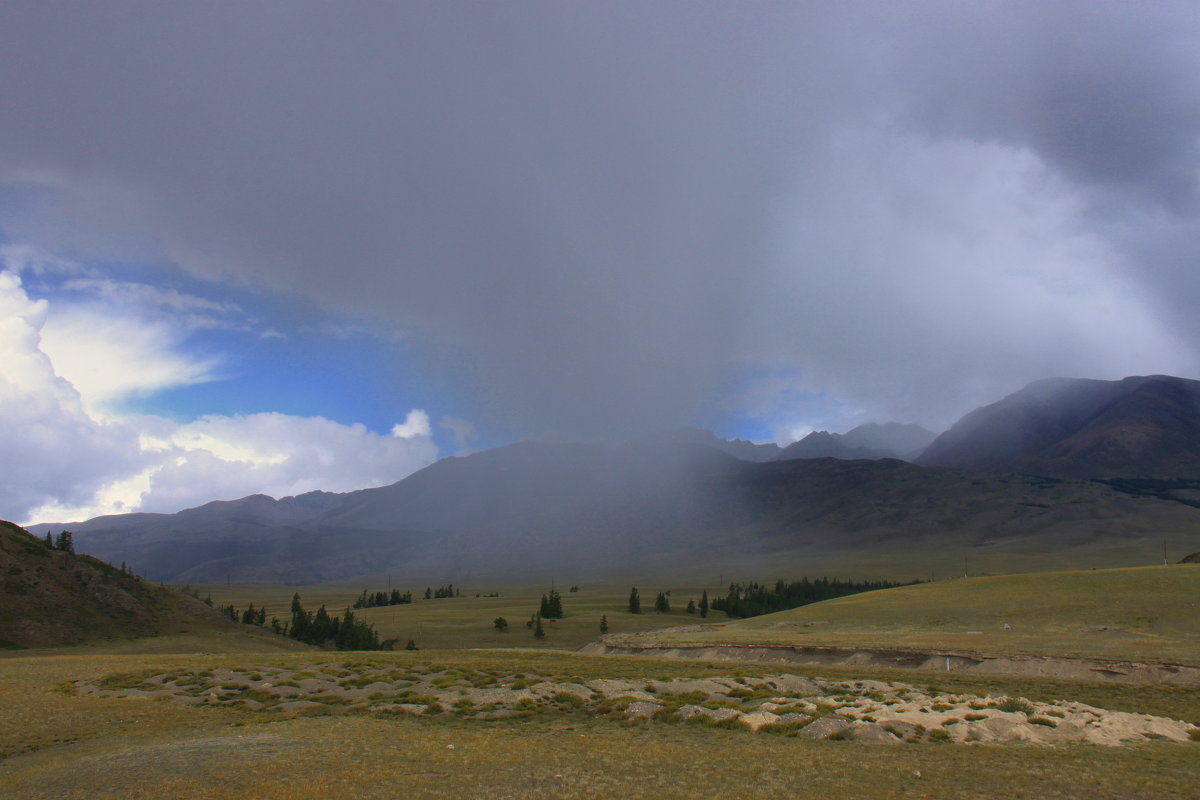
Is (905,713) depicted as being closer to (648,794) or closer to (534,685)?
(648,794)

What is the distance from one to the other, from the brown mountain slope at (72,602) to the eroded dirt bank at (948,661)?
43720mm

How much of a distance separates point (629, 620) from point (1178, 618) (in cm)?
7766

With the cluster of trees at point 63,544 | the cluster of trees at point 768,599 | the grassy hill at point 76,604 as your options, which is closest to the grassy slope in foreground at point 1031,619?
the grassy hill at point 76,604

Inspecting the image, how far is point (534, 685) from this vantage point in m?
28.3

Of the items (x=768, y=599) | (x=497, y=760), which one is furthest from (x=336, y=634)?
(x=768, y=599)

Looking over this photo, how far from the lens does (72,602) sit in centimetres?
6012

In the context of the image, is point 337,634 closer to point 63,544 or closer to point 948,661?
point 63,544

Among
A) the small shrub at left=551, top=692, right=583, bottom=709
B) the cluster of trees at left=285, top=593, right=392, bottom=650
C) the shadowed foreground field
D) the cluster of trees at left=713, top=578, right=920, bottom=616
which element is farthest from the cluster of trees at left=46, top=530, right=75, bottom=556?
the cluster of trees at left=713, top=578, right=920, bottom=616

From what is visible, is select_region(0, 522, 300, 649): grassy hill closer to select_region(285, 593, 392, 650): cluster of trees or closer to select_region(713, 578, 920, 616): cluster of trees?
select_region(285, 593, 392, 650): cluster of trees

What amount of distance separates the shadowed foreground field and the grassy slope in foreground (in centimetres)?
1817

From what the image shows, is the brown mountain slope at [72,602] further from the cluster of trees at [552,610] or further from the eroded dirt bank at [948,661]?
the cluster of trees at [552,610]

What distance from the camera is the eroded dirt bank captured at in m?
32.4

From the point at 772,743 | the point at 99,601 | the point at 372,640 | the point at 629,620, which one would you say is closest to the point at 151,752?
the point at 772,743

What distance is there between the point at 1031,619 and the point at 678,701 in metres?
41.9
